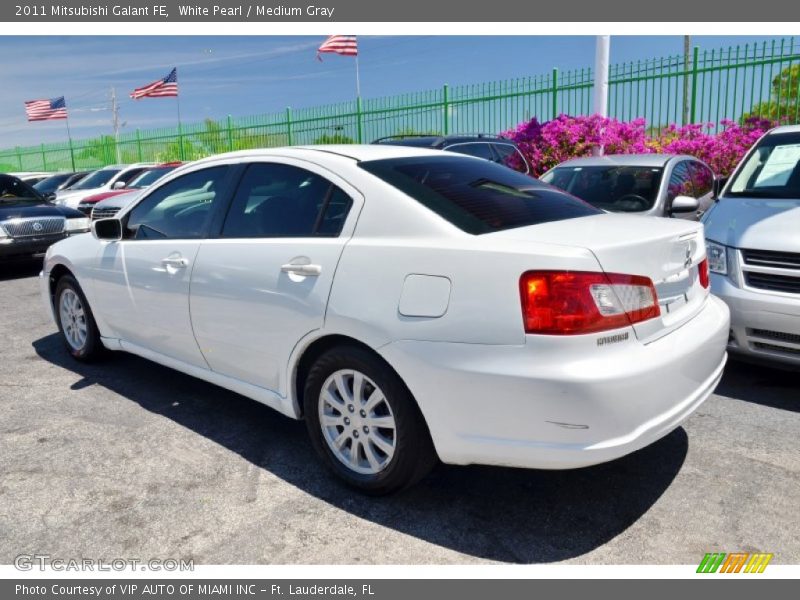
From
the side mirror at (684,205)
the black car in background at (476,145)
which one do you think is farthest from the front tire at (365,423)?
the black car in background at (476,145)

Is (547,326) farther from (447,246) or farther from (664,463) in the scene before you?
(664,463)

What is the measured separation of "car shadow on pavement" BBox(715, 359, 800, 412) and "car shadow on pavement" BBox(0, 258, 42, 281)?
9204 mm

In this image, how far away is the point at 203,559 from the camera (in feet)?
8.89

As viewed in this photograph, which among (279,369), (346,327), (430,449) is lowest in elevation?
(430,449)

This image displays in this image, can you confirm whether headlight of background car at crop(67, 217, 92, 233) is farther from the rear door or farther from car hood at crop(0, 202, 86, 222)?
the rear door

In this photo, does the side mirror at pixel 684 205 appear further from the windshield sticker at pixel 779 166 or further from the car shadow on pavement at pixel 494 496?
the car shadow on pavement at pixel 494 496

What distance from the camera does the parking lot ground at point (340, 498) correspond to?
2760mm

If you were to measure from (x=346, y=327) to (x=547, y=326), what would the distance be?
88 centimetres

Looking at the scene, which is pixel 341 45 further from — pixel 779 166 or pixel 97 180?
pixel 779 166

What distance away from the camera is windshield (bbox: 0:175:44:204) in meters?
10.3

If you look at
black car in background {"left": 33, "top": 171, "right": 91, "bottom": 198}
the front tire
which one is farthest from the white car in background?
the front tire

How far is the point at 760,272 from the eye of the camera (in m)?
4.27

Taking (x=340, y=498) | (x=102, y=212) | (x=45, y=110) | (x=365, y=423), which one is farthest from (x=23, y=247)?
(x=45, y=110)
